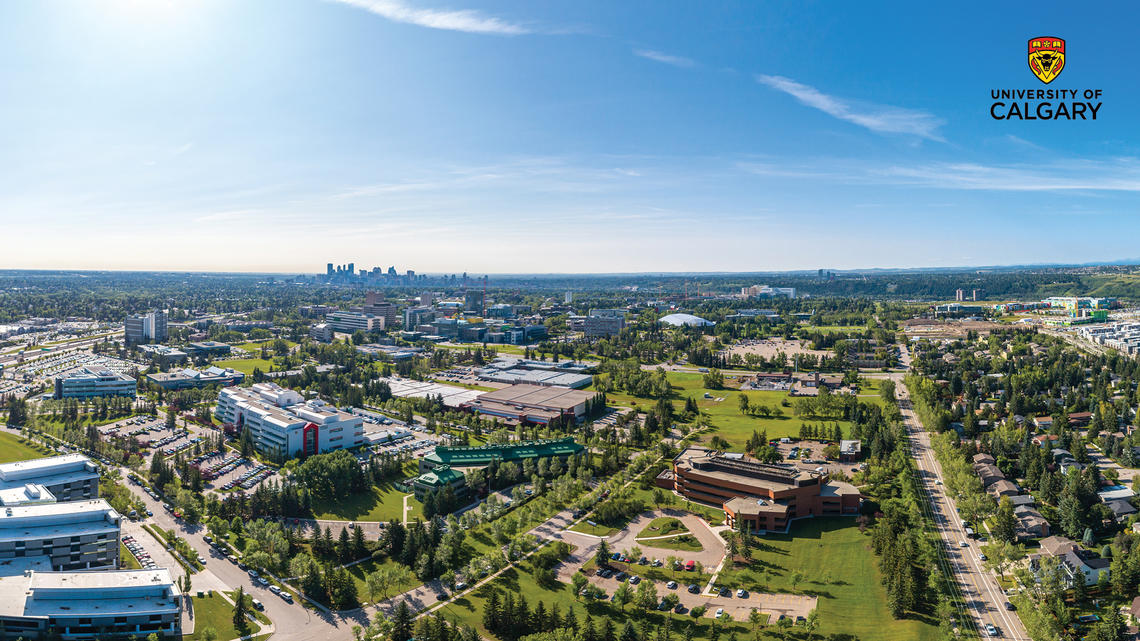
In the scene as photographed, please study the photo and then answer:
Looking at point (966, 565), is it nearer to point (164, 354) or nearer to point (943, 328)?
point (164, 354)

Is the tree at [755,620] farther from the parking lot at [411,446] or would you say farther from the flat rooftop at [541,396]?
the flat rooftop at [541,396]

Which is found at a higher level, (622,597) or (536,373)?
(536,373)

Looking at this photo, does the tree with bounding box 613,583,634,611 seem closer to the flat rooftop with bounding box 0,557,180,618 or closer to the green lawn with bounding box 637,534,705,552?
the green lawn with bounding box 637,534,705,552

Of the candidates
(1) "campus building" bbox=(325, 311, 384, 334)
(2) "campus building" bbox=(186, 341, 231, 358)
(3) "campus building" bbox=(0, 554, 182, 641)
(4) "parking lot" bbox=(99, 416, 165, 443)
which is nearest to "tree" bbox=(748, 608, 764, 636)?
(3) "campus building" bbox=(0, 554, 182, 641)

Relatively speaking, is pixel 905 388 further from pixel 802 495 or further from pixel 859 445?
pixel 802 495

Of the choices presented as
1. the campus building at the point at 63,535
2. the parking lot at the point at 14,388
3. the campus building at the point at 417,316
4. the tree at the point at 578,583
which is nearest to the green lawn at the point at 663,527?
the tree at the point at 578,583

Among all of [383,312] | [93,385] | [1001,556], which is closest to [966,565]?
[1001,556]
